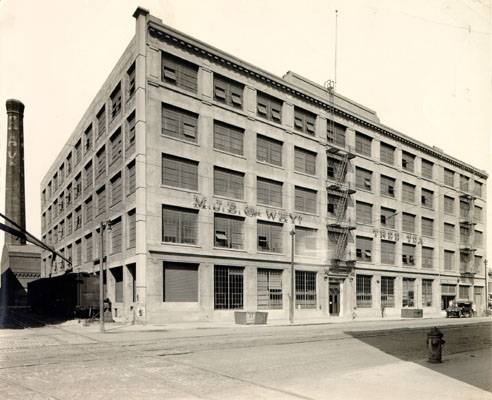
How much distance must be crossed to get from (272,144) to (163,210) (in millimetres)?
13096

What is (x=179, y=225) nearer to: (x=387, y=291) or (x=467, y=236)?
Result: (x=387, y=291)

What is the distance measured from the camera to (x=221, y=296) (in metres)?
35.3

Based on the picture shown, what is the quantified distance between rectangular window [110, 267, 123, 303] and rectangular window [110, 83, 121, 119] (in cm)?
1329

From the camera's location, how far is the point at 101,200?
141ft

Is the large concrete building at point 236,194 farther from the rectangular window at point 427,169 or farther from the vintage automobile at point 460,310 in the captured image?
the vintage automobile at point 460,310

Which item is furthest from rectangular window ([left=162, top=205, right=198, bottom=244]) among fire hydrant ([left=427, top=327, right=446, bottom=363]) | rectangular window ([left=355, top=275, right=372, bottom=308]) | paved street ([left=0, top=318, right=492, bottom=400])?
fire hydrant ([left=427, top=327, right=446, bottom=363])

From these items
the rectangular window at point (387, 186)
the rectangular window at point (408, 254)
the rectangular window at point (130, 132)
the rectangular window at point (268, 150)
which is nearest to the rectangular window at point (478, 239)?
the rectangular window at point (408, 254)

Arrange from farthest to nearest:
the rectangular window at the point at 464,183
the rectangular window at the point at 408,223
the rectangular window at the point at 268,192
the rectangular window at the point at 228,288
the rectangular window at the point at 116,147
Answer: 1. the rectangular window at the point at 464,183
2. the rectangular window at the point at 408,223
3. the rectangular window at the point at 268,192
4. the rectangular window at the point at 116,147
5. the rectangular window at the point at 228,288

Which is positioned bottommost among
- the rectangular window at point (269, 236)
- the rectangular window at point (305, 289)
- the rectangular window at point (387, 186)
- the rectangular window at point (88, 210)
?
the rectangular window at point (305, 289)

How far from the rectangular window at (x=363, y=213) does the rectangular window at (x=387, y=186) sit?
359 cm

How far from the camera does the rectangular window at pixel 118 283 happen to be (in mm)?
37431

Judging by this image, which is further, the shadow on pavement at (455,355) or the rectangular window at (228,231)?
the rectangular window at (228,231)

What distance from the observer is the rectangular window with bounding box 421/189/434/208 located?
58.4 m

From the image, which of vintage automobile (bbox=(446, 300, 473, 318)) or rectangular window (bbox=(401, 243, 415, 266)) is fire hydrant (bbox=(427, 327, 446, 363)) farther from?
rectangular window (bbox=(401, 243, 415, 266))
